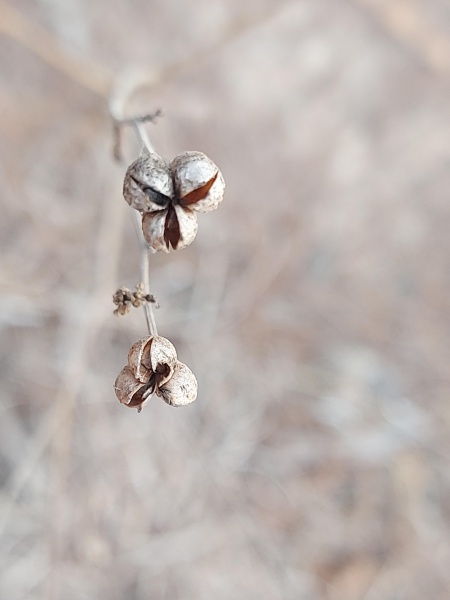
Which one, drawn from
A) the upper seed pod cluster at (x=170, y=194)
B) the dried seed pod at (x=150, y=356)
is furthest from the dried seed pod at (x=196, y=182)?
the dried seed pod at (x=150, y=356)

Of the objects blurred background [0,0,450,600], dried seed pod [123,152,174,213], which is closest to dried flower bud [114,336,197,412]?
dried seed pod [123,152,174,213]

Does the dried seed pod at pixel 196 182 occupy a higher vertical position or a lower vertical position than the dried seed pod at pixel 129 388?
higher

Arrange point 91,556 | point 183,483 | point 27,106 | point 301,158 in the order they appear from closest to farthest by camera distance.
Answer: point 27,106 < point 91,556 < point 183,483 < point 301,158

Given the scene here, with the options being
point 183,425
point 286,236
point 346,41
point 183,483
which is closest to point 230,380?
point 183,425

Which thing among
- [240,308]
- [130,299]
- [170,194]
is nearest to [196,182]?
[170,194]

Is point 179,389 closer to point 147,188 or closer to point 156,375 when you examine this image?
point 156,375

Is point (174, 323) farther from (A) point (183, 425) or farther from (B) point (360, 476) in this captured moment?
(B) point (360, 476)

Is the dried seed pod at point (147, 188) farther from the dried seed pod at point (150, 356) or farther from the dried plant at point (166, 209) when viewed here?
the dried seed pod at point (150, 356)
